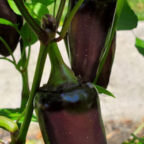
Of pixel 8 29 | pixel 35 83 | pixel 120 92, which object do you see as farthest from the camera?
pixel 120 92

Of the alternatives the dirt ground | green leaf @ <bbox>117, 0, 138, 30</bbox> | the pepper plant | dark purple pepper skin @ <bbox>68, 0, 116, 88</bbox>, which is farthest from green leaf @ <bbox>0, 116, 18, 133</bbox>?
the dirt ground

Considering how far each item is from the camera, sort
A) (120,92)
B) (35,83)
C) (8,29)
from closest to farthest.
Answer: (35,83) < (8,29) < (120,92)

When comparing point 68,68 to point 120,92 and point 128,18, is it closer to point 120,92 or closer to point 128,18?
point 128,18

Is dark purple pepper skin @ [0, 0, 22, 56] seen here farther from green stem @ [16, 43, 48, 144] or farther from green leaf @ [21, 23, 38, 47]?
green stem @ [16, 43, 48, 144]

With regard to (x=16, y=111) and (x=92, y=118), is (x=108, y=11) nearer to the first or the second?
(x=92, y=118)

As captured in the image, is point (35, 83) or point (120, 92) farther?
point (120, 92)

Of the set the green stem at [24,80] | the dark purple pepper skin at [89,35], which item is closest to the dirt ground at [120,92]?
the green stem at [24,80]

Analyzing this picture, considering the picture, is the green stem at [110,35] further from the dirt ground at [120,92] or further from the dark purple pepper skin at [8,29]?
the dirt ground at [120,92]

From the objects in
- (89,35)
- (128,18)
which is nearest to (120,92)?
(128,18)
